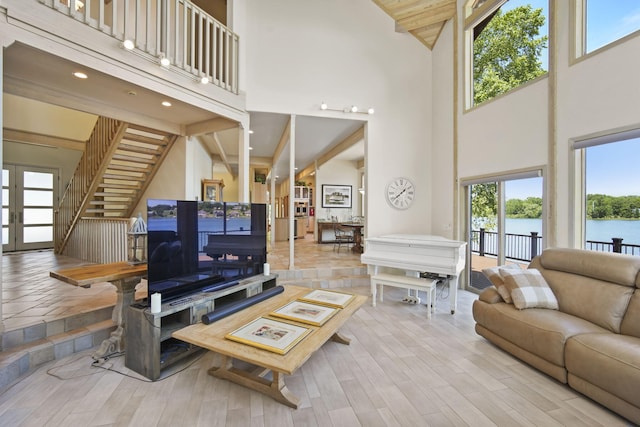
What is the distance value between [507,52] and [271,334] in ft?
16.1

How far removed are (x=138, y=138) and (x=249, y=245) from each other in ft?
10.9

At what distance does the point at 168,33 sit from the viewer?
A: 334 cm

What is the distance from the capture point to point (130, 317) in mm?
2180

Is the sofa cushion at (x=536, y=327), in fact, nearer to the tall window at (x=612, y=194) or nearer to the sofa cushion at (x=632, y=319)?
the sofa cushion at (x=632, y=319)

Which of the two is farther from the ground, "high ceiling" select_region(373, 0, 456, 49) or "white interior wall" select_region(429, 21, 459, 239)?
"high ceiling" select_region(373, 0, 456, 49)

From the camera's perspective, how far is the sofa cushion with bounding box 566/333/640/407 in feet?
5.55

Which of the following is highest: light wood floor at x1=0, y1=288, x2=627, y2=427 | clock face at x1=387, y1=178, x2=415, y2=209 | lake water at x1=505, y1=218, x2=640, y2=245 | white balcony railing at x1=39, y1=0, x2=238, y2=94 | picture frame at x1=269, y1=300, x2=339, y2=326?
white balcony railing at x1=39, y1=0, x2=238, y2=94

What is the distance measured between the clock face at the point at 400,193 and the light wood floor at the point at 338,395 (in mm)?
2938

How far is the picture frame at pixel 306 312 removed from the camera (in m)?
2.23

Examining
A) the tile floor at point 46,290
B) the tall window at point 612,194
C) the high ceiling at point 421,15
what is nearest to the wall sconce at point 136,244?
the tile floor at point 46,290

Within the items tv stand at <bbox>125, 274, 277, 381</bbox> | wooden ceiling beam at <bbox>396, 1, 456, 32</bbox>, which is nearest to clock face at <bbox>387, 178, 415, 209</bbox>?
wooden ceiling beam at <bbox>396, 1, 456, 32</bbox>

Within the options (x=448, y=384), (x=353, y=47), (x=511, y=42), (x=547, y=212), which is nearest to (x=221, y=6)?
(x=353, y=47)

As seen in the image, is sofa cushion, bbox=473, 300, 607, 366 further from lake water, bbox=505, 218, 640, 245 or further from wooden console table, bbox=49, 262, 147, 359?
wooden console table, bbox=49, 262, 147, 359

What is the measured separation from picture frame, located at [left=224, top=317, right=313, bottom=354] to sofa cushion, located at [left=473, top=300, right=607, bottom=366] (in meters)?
1.85
